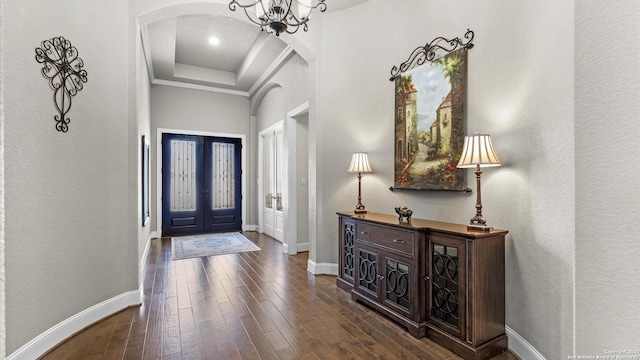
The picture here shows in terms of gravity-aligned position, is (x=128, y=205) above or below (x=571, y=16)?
below

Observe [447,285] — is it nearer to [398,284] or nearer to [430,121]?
[398,284]

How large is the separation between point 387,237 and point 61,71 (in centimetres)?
307

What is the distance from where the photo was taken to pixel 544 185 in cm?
194

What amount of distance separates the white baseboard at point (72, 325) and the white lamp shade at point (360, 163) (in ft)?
8.75

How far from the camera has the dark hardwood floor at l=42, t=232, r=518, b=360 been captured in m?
2.17

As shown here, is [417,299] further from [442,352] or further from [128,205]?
[128,205]

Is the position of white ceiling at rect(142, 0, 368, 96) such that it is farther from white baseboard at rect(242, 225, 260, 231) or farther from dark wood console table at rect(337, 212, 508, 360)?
white baseboard at rect(242, 225, 260, 231)

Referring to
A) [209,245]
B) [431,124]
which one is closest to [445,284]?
[431,124]

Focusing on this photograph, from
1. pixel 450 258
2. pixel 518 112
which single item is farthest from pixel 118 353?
pixel 518 112

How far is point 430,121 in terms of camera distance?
2.89 metres

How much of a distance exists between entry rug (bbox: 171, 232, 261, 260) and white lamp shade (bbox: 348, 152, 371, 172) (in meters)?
2.85

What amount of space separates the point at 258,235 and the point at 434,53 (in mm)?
5306

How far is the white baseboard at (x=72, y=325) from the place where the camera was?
2041mm

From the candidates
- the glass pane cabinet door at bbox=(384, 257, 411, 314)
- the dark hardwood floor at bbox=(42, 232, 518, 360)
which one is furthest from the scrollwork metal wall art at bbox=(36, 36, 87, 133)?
the glass pane cabinet door at bbox=(384, 257, 411, 314)
